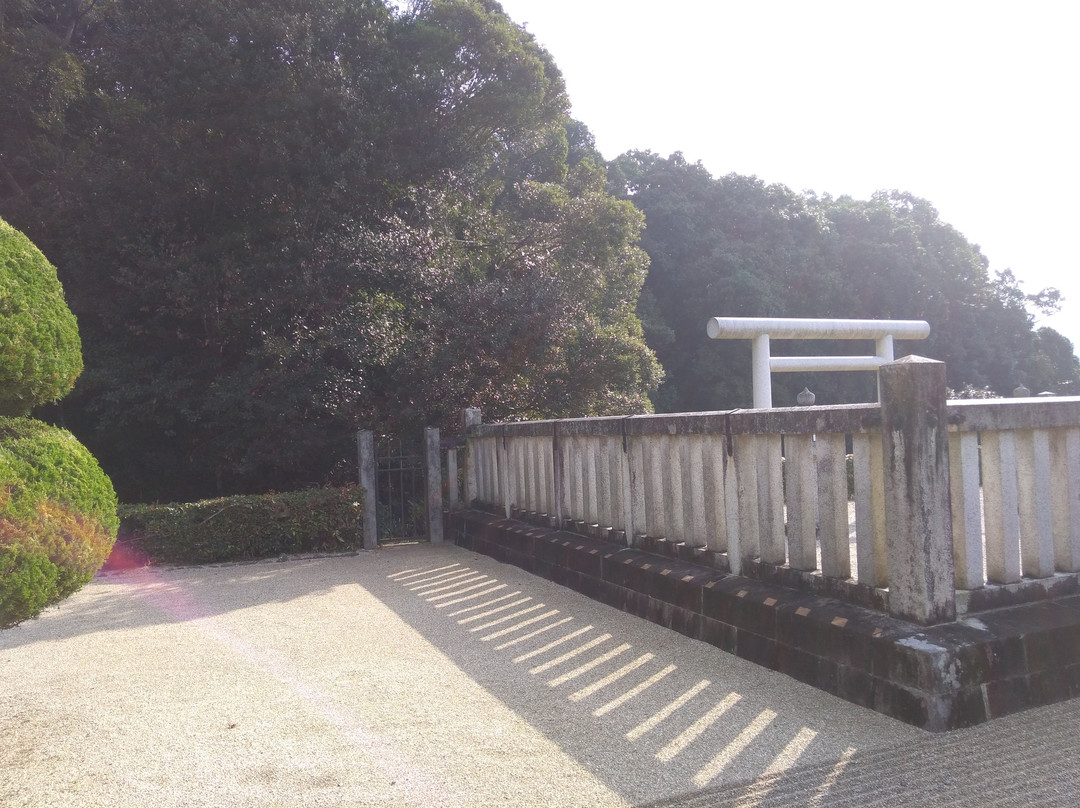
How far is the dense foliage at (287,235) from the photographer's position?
1117 centimetres

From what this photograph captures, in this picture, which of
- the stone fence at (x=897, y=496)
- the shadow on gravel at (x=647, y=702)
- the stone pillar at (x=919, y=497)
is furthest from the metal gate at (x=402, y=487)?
the stone pillar at (x=919, y=497)

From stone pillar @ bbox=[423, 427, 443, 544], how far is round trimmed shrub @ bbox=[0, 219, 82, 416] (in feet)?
19.6

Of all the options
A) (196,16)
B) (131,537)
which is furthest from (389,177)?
(131,537)

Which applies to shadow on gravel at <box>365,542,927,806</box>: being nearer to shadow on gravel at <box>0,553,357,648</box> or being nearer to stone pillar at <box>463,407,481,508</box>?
shadow on gravel at <box>0,553,357,648</box>

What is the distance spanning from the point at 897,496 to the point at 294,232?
11.1 m

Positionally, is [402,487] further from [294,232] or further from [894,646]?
[894,646]

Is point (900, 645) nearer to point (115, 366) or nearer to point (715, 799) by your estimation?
point (715, 799)

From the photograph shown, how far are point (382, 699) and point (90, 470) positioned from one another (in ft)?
5.56

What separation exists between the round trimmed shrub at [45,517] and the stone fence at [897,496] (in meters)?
3.20

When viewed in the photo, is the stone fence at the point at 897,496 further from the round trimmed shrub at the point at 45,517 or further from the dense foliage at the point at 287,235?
the dense foliage at the point at 287,235

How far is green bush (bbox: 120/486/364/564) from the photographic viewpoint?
859 cm

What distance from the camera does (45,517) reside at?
3041mm

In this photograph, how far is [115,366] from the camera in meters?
12.8

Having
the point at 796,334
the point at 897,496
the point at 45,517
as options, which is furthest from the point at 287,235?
the point at 897,496
